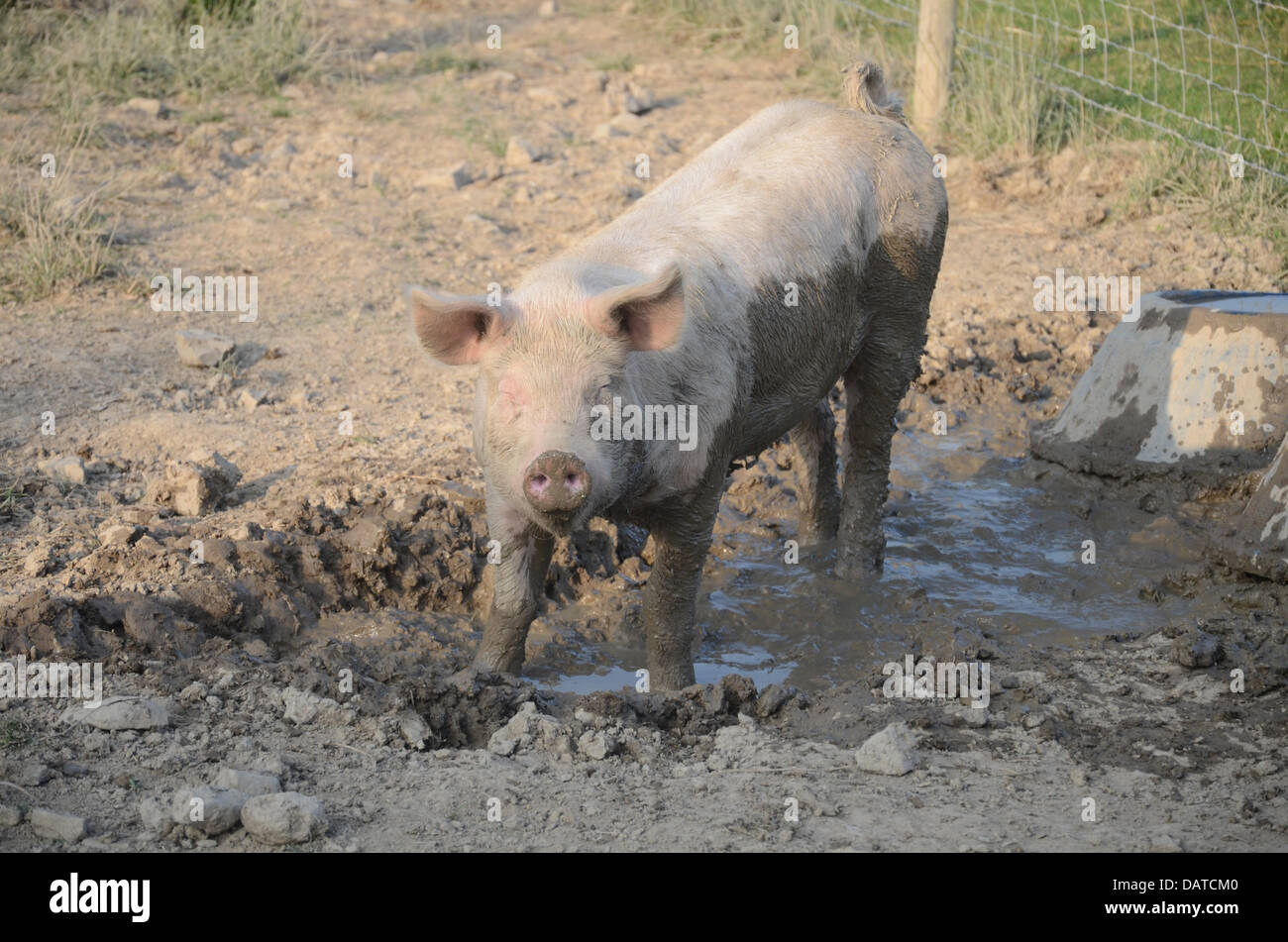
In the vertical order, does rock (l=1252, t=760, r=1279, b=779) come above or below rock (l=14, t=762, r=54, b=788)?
below

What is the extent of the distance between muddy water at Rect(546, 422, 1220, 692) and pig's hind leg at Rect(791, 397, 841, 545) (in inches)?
4.1

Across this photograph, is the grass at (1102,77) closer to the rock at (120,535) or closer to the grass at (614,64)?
the grass at (614,64)

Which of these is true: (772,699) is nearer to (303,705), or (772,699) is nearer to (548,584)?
(548,584)

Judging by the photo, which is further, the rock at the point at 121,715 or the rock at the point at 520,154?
the rock at the point at 520,154

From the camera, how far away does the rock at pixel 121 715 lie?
3.77 m

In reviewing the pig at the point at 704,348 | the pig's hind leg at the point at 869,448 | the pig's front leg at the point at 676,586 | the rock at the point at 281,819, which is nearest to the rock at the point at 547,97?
the pig at the point at 704,348

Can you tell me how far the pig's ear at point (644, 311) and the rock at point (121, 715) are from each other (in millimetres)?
1572

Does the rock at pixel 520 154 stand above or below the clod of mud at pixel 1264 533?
above

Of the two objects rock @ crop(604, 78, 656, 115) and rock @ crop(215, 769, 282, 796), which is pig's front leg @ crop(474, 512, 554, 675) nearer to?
rock @ crop(215, 769, 282, 796)

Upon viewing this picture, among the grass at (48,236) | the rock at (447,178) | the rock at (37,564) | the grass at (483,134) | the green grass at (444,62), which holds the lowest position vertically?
the rock at (37,564)

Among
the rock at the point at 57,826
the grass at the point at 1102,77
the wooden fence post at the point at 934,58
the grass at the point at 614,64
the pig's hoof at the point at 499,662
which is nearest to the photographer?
the rock at the point at 57,826

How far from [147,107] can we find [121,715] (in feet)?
21.0

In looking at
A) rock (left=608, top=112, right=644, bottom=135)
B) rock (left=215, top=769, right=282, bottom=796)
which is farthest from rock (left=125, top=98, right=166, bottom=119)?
rock (left=215, top=769, right=282, bottom=796)

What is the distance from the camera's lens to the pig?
3801mm
